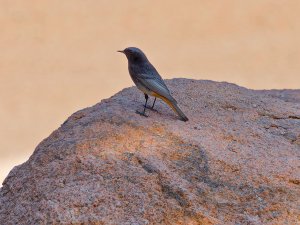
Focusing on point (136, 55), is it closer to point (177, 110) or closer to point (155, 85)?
point (155, 85)

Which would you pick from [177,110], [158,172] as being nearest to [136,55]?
[177,110]

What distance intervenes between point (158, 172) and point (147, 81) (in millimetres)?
1054

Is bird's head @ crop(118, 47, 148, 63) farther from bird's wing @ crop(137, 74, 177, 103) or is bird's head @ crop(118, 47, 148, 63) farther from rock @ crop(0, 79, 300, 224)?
rock @ crop(0, 79, 300, 224)

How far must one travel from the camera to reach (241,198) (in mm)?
3982

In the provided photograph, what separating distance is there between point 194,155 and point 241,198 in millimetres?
443

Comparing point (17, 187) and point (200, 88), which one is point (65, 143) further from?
point (200, 88)

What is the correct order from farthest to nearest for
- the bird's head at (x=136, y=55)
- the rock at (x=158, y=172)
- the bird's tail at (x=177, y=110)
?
the bird's head at (x=136, y=55) → the bird's tail at (x=177, y=110) → the rock at (x=158, y=172)

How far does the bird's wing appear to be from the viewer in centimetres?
484

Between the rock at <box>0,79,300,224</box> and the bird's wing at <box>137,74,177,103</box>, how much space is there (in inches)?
6.1

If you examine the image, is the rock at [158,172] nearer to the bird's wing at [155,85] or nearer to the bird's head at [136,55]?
the bird's wing at [155,85]

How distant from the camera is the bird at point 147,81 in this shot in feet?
15.9

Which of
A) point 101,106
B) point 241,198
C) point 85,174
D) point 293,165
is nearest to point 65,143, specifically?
point 85,174

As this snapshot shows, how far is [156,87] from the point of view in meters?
4.89

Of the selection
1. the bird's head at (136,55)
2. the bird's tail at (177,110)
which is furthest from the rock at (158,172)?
the bird's head at (136,55)
